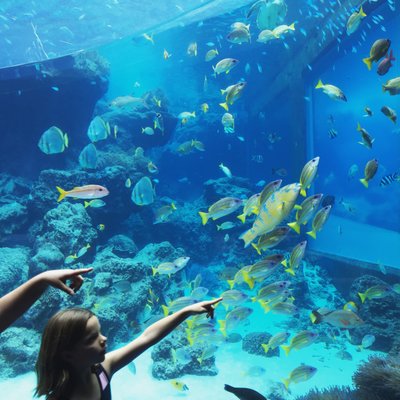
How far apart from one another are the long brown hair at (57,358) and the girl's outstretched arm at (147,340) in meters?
0.37

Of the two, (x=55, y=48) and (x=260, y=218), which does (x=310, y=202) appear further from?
(x=55, y=48)

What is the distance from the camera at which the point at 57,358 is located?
149cm

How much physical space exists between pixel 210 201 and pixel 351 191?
2352cm

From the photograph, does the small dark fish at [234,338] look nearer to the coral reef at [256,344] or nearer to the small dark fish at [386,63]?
the coral reef at [256,344]

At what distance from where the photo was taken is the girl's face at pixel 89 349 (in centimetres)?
150

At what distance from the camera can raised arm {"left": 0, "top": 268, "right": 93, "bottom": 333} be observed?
4.86 ft

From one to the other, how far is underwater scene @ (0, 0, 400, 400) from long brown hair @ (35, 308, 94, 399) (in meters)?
1.83

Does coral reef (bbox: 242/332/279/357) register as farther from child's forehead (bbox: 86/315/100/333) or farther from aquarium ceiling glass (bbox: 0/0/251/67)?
aquarium ceiling glass (bbox: 0/0/251/67)

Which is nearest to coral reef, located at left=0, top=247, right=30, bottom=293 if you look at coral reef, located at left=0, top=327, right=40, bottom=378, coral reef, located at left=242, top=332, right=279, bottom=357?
coral reef, located at left=0, top=327, right=40, bottom=378

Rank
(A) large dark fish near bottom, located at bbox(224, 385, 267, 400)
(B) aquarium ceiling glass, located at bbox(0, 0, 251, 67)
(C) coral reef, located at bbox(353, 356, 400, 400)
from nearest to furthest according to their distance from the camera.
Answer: (A) large dark fish near bottom, located at bbox(224, 385, 267, 400) < (C) coral reef, located at bbox(353, 356, 400, 400) < (B) aquarium ceiling glass, located at bbox(0, 0, 251, 67)

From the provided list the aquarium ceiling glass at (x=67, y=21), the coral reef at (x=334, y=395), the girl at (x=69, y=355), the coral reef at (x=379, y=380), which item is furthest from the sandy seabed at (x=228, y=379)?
the aquarium ceiling glass at (x=67, y=21)

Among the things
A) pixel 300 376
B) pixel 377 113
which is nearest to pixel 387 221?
pixel 377 113

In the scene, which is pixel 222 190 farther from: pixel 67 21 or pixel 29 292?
pixel 67 21

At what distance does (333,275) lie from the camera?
11.5m
